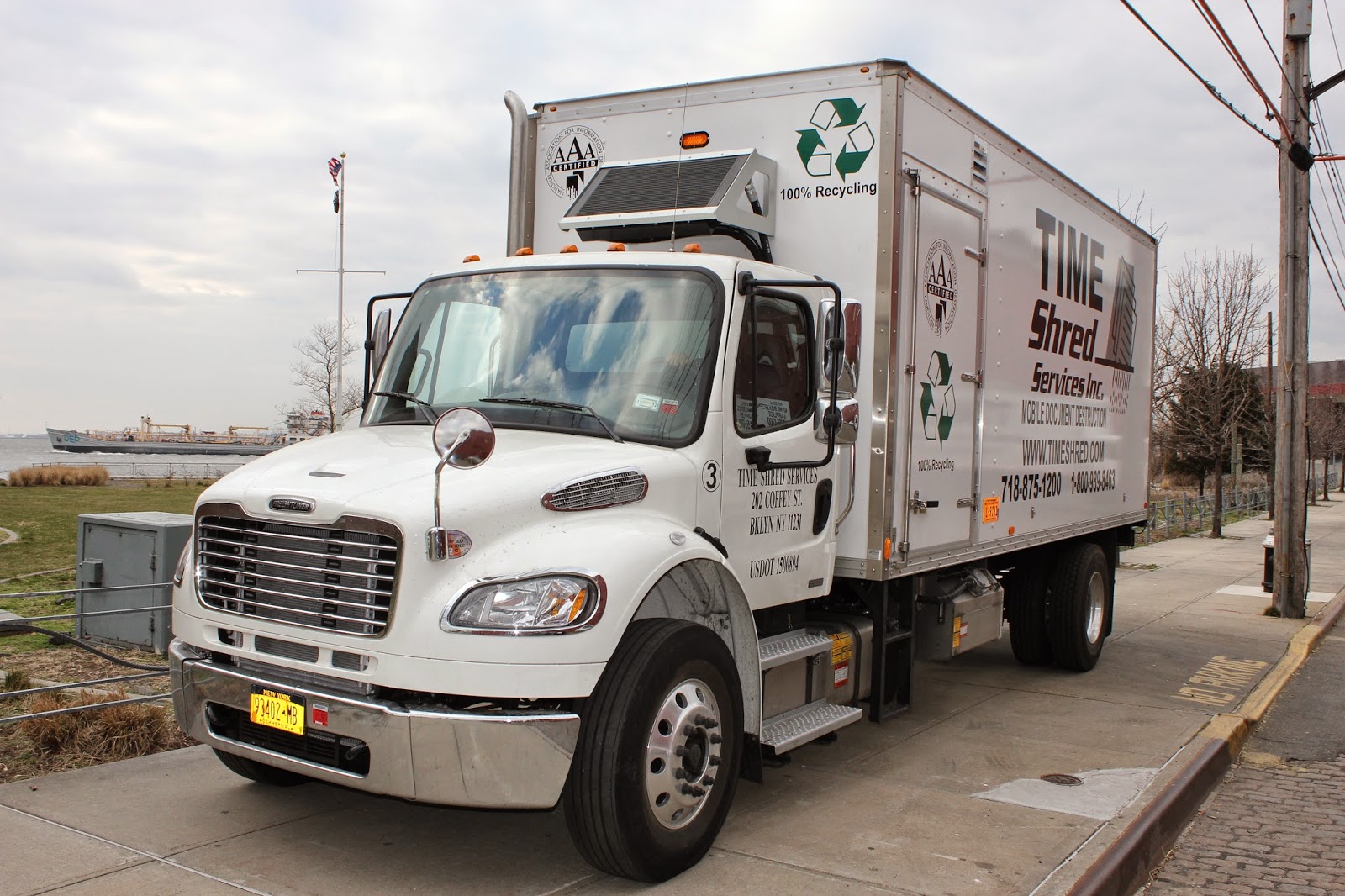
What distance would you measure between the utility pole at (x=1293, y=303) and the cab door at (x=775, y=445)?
10.5m

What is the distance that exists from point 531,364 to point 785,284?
1225mm

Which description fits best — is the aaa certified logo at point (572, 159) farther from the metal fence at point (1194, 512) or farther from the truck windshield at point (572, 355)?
the metal fence at point (1194, 512)

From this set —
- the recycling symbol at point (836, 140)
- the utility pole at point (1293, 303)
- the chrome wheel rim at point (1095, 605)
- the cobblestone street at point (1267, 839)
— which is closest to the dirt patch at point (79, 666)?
the recycling symbol at point (836, 140)

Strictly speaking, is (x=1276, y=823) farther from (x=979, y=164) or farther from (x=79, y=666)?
(x=79, y=666)

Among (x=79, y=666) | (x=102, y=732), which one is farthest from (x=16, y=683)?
(x=79, y=666)

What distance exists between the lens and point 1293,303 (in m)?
14.3

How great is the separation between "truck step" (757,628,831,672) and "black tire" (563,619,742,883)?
23.4 inches

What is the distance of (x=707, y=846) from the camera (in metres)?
4.82

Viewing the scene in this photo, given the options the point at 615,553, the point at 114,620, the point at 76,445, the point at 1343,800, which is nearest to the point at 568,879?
the point at 615,553

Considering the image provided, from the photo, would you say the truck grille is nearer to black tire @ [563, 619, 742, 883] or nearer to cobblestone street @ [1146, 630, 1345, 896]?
black tire @ [563, 619, 742, 883]

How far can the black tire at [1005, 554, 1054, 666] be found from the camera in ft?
31.5

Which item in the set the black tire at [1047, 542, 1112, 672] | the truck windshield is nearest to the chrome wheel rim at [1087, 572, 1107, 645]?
the black tire at [1047, 542, 1112, 672]

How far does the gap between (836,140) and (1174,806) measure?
3.91 metres

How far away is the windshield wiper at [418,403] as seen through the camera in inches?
211
